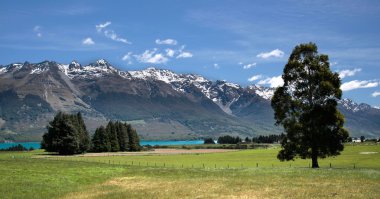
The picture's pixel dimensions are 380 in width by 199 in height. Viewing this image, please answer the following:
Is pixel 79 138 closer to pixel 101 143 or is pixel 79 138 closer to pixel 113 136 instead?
pixel 101 143

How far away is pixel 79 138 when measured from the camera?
155 meters

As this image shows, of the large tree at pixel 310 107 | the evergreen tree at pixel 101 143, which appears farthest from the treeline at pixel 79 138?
the large tree at pixel 310 107

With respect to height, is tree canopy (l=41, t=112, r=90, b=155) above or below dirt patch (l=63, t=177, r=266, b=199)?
above

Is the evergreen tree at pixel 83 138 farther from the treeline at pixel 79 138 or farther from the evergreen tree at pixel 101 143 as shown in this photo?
the evergreen tree at pixel 101 143

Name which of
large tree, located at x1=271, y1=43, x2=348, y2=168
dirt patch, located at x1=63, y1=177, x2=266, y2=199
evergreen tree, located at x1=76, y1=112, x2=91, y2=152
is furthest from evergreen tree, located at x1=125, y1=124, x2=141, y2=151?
dirt patch, located at x1=63, y1=177, x2=266, y2=199

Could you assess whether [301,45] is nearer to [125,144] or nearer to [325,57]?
[325,57]

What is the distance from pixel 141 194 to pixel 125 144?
14842 centimetres

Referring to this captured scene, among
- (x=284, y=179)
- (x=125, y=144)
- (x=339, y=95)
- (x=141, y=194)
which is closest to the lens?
(x=141, y=194)

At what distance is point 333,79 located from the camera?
5891cm

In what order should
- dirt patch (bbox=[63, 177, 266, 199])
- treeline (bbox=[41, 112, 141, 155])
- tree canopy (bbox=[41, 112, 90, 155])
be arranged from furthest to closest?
1. treeline (bbox=[41, 112, 141, 155])
2. tree canopy (bbox=[41, 112, 90, 155])
3. dirt patch (bbox=[63, 177, 266, 199])

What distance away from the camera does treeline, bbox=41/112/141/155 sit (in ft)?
491

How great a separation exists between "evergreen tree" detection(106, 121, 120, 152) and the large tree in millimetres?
123964

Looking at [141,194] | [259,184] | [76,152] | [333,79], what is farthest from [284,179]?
[76,152]

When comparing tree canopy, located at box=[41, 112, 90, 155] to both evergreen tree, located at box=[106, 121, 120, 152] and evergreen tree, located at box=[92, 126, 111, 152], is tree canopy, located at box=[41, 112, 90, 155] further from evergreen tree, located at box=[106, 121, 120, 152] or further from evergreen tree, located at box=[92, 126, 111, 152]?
evergreen tree, located at box=[106, 121, 120, 152]
